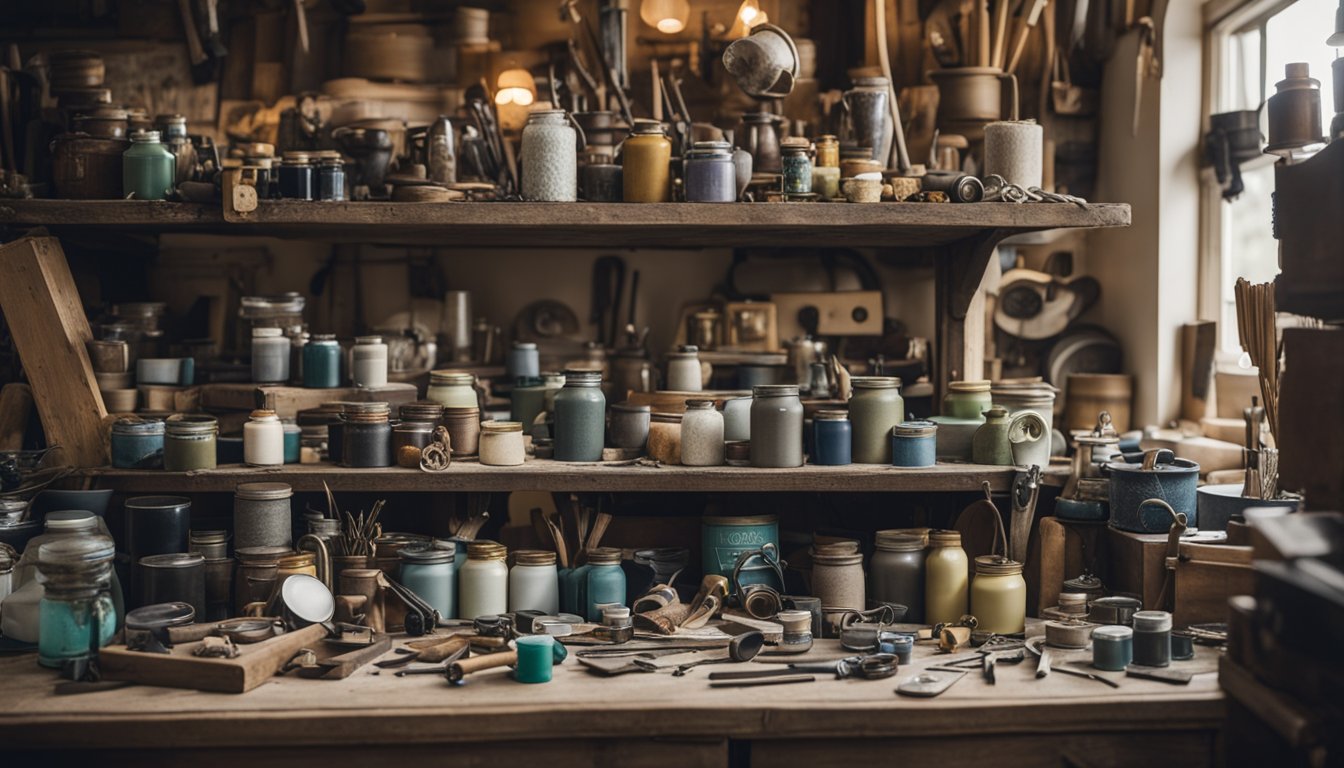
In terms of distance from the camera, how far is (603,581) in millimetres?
3482

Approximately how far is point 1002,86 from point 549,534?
9.17 ft

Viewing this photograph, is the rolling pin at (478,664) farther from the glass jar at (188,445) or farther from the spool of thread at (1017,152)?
the spool of thread at (1017,152)

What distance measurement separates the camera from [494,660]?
3068 millimetres

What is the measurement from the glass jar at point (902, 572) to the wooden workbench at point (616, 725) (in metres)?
0.58

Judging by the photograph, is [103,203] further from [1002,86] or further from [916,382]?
[1002,86]

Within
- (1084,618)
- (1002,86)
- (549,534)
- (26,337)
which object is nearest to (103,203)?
(26,337)

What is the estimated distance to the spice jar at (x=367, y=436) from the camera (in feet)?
11.6

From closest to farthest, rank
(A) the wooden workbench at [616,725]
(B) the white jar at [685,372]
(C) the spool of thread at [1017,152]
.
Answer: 1. (A) the wooden workbench at [616,725]
2. (C) the spool of thread at [1017,152]
3. (B) the white jar at [685,372]

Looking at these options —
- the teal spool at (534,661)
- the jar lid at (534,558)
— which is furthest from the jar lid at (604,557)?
the teal spool at (534,661)

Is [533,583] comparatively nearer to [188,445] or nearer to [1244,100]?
[188,445]

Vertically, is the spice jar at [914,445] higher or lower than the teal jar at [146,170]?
lower

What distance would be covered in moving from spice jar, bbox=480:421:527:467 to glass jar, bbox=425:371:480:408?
228 millimetres

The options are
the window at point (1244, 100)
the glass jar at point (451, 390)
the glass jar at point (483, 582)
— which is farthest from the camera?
the window at point (1244, 100)

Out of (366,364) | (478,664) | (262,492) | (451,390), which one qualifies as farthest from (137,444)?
(478,664)
